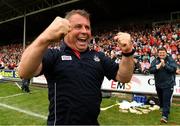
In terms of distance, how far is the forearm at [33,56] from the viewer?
98.6 inches

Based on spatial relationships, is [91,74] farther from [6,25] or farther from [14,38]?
[14,38]

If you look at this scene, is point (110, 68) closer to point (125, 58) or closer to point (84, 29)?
point (125, 58)

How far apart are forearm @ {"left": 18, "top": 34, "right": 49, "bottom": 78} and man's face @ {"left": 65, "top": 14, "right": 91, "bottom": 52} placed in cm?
49

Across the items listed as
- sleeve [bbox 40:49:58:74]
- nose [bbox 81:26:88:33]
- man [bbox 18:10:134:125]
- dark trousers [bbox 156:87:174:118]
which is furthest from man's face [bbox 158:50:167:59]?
sleeve [bbox 40:49:58:74]

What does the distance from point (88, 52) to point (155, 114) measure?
757 cm

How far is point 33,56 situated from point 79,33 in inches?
22.8

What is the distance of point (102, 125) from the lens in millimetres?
8914

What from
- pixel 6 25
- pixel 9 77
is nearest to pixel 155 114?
pixel 9 77

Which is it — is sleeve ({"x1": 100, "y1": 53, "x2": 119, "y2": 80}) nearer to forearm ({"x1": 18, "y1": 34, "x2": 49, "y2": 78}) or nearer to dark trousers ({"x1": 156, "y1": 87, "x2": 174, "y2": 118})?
forearm ({"x1": 18, "y1": 34, "x2": 49, "y2": 78})

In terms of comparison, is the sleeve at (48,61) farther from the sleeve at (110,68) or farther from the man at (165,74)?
the man at (165,74)

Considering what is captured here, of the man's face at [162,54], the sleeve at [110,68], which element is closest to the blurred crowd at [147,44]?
the man's face at [162,54]

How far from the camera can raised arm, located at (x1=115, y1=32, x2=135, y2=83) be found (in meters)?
2.75

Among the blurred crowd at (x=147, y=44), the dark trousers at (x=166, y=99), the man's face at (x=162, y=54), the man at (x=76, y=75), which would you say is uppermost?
the blurred crowd at (x=147, y=44)

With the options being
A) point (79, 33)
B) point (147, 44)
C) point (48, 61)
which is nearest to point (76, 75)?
point (48, 61)
